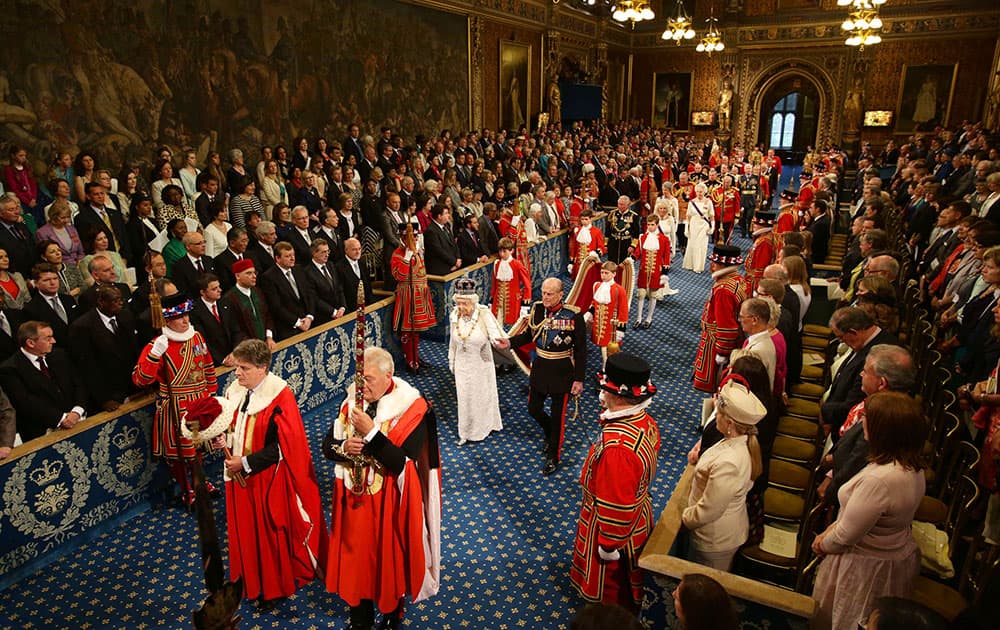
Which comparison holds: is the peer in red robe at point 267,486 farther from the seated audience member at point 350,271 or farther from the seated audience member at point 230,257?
the seated audience member at point 350,271

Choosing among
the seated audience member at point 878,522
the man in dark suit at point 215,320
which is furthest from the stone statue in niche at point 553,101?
the seated audience member at point 878,522

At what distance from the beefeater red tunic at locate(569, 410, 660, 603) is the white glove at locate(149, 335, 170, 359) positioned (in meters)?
3.21

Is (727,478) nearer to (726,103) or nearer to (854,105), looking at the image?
(854,105)

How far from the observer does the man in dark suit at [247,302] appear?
613 cm

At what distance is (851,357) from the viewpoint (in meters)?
4.69

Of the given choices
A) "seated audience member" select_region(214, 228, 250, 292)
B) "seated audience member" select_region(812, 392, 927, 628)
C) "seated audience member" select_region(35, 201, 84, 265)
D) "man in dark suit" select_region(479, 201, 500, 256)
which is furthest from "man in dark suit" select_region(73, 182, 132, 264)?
"seated audience member" select_region(812, 392, 927, 628)

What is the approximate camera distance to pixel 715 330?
6.98m

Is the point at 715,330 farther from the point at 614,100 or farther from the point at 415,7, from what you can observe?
the point at 614,100

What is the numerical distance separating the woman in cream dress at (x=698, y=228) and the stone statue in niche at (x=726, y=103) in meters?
17.9

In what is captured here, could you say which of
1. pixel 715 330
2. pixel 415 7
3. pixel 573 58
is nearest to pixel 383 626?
pixel 715 330

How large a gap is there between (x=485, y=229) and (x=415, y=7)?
26.5 feet

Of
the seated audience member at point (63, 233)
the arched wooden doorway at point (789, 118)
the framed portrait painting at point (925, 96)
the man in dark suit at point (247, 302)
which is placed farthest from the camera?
the arched wooden doorway at point (789, 118)

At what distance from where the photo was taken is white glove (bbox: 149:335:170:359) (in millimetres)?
4758

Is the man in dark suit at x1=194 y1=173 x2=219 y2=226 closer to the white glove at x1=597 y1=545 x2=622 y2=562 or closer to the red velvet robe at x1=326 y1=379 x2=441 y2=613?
the red velvet robe at x1=326 y1=379 x2=441 y2=613
